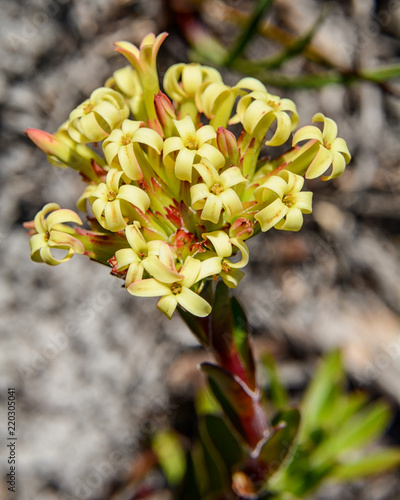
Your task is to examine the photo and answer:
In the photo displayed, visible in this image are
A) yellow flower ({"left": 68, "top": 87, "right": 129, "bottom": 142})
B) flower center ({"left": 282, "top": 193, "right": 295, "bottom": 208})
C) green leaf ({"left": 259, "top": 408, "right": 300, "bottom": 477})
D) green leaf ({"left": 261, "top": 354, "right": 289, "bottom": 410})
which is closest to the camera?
flower center ({"left": 282, "top": 193, "right": 295, "bottom": 208})

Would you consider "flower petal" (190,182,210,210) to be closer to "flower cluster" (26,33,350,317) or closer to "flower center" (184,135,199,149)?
"flower cluster" (26,33,350,317)

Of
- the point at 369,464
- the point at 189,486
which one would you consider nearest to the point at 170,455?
the point at 189,486

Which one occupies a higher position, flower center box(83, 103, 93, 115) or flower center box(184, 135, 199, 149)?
flower center box(184, 135, 199, 149)

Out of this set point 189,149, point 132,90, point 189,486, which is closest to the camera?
point 189,149

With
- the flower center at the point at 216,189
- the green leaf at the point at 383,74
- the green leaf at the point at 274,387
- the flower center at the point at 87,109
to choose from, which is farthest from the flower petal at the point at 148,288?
the green leaf at the point at 383,74

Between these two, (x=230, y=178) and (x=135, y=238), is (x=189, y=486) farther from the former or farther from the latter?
(x=230, y=178)

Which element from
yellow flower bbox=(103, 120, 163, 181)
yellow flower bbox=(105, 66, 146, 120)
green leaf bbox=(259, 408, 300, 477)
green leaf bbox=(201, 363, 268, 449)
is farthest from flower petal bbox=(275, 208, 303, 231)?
green leaf bbox=(259, 408, 300, 477)
